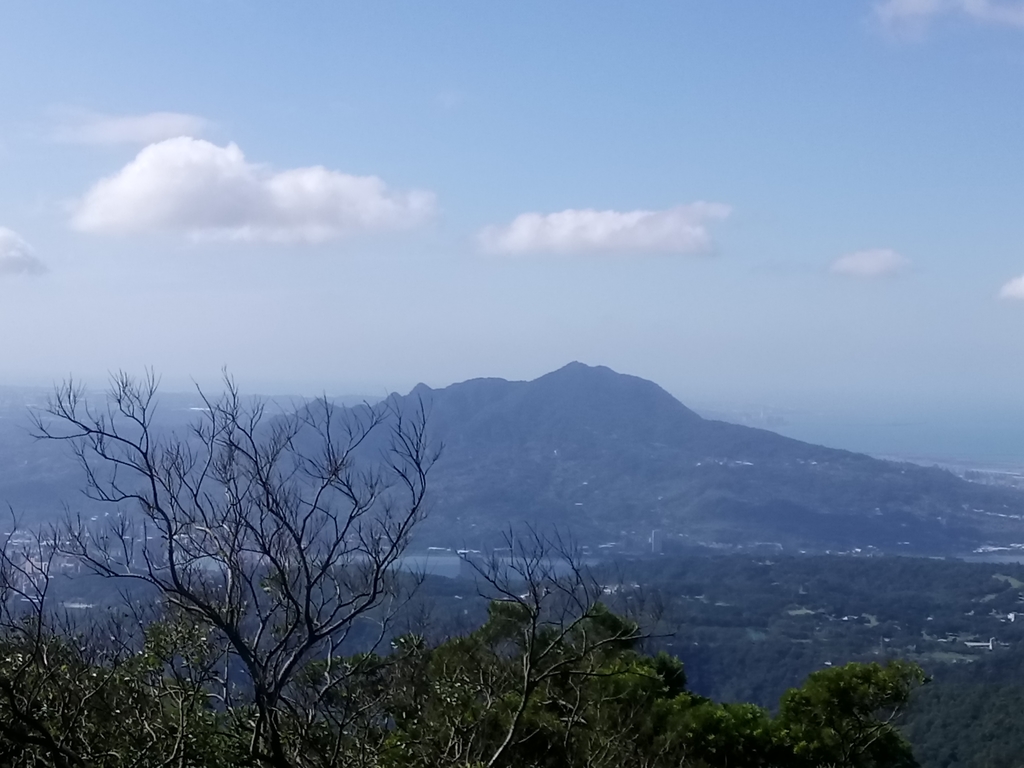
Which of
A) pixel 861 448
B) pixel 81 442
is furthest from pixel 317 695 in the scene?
pixel 861 448

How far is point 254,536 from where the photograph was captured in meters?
6.63

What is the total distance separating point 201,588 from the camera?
6918mm

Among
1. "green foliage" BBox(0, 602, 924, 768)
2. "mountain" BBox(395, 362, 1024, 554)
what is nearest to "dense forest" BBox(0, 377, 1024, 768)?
"green foliage" BBox(0, 602, 924, 768)

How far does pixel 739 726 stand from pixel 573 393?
197 ft

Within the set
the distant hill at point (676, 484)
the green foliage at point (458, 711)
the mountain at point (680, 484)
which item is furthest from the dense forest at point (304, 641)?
the mountain at point (680, 484)

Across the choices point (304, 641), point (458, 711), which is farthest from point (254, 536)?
point (458, 711)

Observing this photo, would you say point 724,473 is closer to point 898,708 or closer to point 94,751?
point 898,708

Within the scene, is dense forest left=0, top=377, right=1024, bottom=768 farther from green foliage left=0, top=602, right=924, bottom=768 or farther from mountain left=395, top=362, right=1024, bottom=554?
mountain left=395, top=362, right=1024, bottom=554

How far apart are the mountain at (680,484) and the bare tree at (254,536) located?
1305 inches

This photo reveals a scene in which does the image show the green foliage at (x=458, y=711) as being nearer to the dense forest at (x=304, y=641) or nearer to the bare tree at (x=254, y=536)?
the dense forest at (x=304, y=641)

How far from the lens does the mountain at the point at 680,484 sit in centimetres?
4981

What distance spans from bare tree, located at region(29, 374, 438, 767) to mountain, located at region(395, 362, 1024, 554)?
109 feet

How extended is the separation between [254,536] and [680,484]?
52774 mm

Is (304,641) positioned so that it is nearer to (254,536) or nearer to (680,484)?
(254,536)
